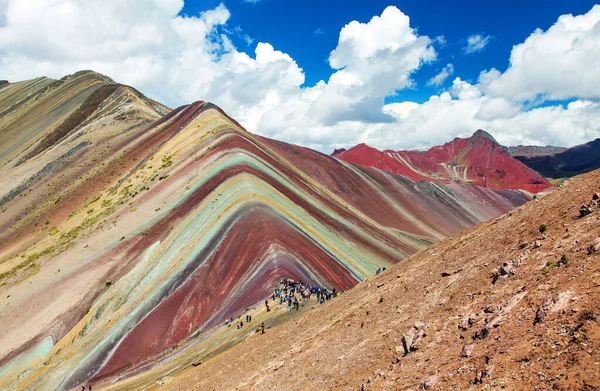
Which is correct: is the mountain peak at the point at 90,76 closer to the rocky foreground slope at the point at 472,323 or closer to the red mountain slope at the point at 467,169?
the red mountain slope at the point at 467,169

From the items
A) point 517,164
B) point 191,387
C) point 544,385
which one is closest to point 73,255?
point 191,387

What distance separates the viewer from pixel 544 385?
25.5 ft

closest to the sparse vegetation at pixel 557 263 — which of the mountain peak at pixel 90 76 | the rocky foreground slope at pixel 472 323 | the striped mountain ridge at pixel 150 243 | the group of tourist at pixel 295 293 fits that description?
the rocky foreground slope at pixel 472 323

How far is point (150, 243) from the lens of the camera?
4303 cm

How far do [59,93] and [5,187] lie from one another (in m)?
57.2

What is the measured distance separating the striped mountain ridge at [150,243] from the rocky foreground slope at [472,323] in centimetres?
1249

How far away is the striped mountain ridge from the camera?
31812 millimetres

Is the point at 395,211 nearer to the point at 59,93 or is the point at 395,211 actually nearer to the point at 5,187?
the point at 5,187

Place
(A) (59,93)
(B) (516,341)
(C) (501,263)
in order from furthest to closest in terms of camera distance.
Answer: (A) (59,93) → (C) (501,263) → (B) (516,341)

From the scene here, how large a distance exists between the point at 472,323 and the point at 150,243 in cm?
3713

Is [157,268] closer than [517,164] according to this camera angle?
Yes

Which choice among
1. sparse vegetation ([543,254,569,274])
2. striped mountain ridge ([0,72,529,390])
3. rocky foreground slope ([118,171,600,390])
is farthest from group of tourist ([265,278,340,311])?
sparse vegetation ([543,254,569,274])

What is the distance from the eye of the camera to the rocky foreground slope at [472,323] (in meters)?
8.66

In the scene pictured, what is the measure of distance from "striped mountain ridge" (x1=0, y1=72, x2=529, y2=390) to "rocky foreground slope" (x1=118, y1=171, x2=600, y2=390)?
12489mm
